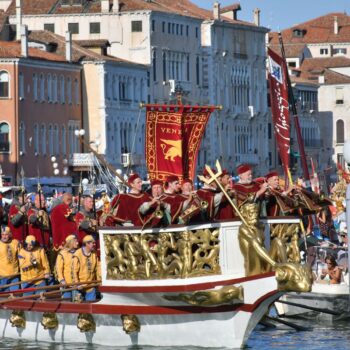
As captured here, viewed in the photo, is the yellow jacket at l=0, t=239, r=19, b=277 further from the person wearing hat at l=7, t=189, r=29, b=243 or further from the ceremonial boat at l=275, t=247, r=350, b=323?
the ceremonial boat at l=275, t=247, r=350, b=323

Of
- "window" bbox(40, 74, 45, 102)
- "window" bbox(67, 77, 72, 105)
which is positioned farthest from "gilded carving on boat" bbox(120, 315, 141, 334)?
"window" bbox(67, 77, 72, 105)

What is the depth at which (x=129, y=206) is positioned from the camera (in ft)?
104

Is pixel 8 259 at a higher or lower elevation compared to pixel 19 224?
lower

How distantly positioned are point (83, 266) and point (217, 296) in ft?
11.7

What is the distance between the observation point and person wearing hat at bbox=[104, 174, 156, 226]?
31406mm

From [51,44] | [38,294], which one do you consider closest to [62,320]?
[38,294]

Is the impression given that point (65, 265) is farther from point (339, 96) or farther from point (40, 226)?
point (339, 96)

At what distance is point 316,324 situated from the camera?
37.9 metres

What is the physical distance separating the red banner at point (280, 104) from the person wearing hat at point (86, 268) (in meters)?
8.68

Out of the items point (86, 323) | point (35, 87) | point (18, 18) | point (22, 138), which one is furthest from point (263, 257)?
point (18, 18)

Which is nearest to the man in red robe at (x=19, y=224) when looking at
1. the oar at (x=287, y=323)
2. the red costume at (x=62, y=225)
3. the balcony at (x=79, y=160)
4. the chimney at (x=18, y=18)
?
the red costume at (x=62, y=225)

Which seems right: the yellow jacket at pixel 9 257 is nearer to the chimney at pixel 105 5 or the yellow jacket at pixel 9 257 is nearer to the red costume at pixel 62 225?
the red costume at pixel 62 225

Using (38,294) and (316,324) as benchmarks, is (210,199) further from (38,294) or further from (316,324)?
(316,324)

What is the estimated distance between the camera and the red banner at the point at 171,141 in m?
32.7
